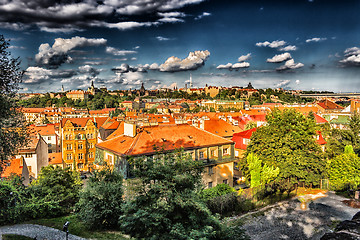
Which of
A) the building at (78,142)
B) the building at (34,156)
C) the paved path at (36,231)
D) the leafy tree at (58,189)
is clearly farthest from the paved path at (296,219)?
the building at (78,142)

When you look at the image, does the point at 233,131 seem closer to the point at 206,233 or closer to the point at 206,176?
the point at 206,176

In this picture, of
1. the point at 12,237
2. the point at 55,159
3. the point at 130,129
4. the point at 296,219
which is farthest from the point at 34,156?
the point at 296,219

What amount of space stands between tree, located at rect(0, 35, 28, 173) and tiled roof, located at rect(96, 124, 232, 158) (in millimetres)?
10612

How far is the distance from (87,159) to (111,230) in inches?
1510

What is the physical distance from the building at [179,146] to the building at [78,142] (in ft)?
79.9

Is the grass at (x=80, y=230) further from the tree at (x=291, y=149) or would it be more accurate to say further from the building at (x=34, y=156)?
the building at (x=34, y=156)

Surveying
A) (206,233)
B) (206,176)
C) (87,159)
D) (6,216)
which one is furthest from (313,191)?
(87,159)

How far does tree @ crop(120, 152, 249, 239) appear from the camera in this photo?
7844mm

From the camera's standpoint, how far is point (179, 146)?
953 inches

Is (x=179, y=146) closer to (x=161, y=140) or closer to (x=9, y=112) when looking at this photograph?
(x=161, y=140)

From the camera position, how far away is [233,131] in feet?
131

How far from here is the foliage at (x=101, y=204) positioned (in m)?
13.6

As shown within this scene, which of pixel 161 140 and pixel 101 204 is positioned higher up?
pixel 161 140

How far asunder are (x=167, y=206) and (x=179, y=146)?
16270 millimetres
